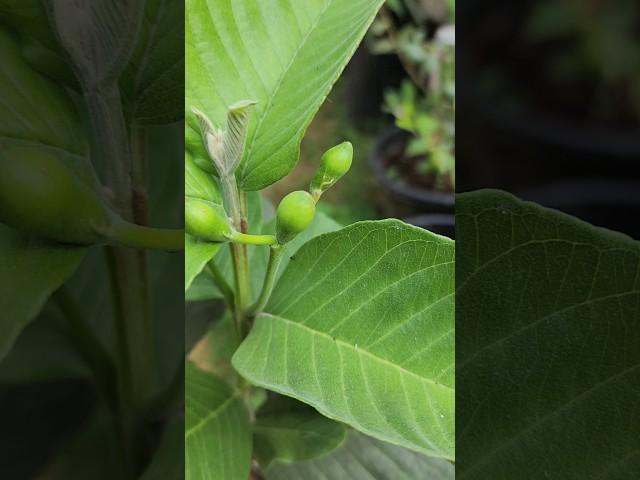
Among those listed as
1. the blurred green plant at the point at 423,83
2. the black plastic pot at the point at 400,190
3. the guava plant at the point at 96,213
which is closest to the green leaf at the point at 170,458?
the guava plant at the point at 96,213

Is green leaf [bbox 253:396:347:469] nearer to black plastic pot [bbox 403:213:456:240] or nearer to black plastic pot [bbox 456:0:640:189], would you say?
black plastic pot [bbox 403:213:456:240]

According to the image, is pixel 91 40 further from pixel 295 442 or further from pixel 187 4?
pixel 295 442

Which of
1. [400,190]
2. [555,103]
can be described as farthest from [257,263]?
[555,103]

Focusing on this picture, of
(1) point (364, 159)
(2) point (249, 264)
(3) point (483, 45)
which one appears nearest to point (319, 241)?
(2) point (249, 264)

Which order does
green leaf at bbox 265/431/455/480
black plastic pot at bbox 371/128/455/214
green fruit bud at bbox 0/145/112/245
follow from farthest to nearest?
black plastic pot at bbox 371/128/455/214 < green leaf at bbox 265/431/455/480 < green fruit bud at bbox 0/145/112/245

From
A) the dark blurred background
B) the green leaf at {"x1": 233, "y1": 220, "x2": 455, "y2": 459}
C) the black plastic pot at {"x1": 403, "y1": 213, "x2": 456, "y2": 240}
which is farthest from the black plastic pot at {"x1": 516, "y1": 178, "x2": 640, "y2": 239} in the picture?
the green leaf at {"x1": 233, "y1": 220, "x2": 455, "y2": 459}

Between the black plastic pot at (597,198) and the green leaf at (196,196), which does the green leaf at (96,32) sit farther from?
the black plastic pot at (597,198)
